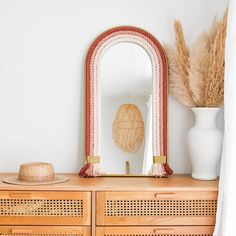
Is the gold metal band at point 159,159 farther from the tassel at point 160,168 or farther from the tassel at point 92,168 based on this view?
the tassel at point 92,168

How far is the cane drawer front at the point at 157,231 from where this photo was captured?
248 centimetres

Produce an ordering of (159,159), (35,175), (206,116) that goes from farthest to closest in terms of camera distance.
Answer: (159,159), (206,116), (35,175)

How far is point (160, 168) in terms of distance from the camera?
282 centimetres

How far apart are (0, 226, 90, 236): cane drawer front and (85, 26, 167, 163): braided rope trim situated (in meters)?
0.53

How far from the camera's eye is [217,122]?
2924mm

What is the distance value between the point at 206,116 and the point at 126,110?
0.50 meters

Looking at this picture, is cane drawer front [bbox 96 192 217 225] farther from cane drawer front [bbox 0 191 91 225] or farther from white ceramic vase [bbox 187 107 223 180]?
white ceramic vase [bbox 187 107 223 180]

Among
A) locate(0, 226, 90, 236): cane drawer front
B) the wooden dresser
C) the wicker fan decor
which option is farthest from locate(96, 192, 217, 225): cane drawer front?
the wicker fan decor

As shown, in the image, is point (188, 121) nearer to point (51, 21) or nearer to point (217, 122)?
point (217, 122)

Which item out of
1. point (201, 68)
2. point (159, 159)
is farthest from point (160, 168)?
point (201, 68)

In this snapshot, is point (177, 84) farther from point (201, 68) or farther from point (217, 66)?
point (217, 66)

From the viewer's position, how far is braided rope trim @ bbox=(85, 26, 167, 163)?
2.86 m

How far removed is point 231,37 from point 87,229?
1.27 metres

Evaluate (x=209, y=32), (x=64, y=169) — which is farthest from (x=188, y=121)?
(x=64, y=169)
